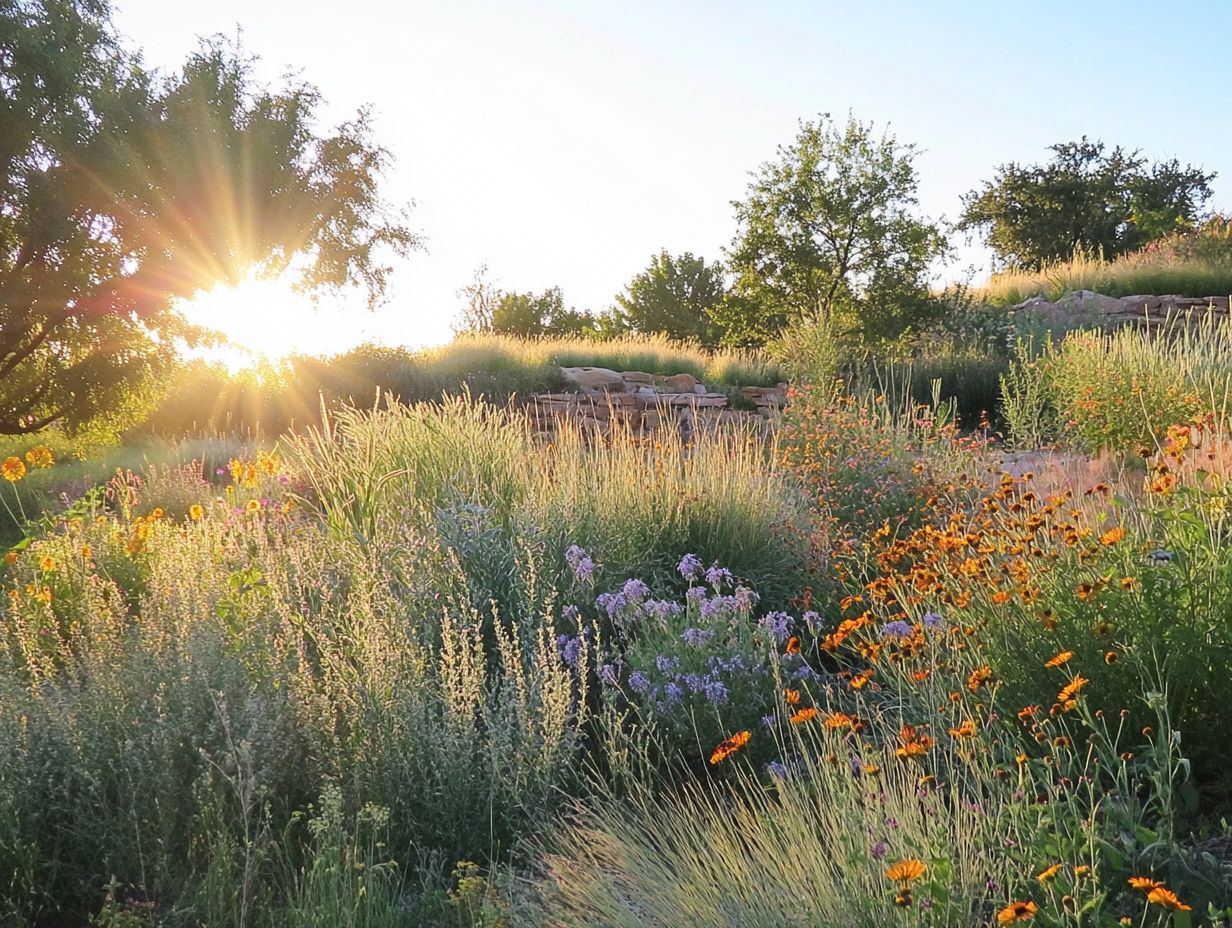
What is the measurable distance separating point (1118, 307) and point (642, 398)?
928 centimetres

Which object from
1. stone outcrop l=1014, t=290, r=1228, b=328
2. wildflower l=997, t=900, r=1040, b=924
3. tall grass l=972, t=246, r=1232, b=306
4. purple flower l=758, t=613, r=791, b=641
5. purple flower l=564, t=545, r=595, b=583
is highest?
tall grass l=972, t=246, r=1232, b=306

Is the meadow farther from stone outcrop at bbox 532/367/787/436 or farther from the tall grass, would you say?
the tall grass

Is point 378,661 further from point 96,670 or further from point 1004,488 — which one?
point 1004,488

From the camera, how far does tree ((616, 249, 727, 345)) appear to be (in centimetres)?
3991

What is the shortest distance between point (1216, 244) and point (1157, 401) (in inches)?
608

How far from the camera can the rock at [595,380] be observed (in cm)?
1443

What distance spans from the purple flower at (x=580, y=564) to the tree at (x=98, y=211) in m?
12.3

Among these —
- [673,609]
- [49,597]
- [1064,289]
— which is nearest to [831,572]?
[673,609]

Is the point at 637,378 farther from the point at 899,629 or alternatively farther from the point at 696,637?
the point at 899,629

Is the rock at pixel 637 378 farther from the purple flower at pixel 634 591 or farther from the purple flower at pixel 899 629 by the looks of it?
the purple flower at pixel 899 629

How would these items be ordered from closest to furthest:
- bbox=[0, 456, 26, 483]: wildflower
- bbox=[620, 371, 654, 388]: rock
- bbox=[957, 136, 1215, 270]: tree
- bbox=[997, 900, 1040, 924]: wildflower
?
bbox=[997, 900, 1040, 924]: wildflower
bbox=[0, 456, 26, 483]: wildflower
bbox=[620, 371, 654, 388]: rock
bbox=[957, 136, 1215, 270]: tree

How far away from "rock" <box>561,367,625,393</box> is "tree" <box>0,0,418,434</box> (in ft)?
20.9

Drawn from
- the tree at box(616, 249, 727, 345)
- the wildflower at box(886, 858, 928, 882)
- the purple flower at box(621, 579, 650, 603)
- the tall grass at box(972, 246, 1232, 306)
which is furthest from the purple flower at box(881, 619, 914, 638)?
the tree at box(616, 249, 727, 345)

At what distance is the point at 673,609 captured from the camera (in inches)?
144
